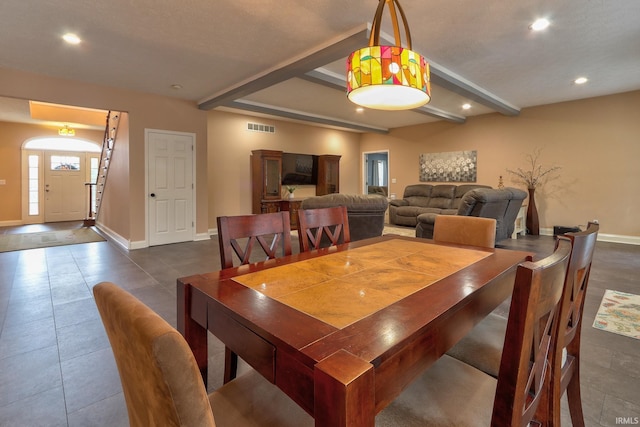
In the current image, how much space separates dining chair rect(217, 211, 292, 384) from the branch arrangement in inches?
247

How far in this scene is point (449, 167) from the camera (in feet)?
25.1

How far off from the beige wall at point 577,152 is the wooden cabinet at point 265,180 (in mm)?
4293

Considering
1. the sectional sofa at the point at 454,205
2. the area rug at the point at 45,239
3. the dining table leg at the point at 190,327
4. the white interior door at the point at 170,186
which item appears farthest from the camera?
the white interior door at the point at 170,186

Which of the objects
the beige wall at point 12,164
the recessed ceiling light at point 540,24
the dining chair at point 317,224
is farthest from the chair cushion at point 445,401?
the beige wall at point 12,164

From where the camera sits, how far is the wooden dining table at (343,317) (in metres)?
0.64

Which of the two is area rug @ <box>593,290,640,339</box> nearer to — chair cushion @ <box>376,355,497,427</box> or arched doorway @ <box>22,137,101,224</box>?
chair cushion @ <box>376,355,497,427</box>

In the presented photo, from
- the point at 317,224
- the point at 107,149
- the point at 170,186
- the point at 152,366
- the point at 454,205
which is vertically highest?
the point at 107,149

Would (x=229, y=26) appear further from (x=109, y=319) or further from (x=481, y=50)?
(x=109, y=319)

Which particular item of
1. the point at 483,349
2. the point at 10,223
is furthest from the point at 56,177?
the point at 483,349

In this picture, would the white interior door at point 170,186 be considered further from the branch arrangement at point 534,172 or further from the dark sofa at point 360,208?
the branch arrangement at point 534,172

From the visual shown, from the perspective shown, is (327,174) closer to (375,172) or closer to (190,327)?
(375,172)

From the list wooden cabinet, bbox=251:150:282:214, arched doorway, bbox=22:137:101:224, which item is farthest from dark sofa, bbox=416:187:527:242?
arched doorway, bbox=22:137:101:224

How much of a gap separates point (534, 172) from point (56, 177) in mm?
11306

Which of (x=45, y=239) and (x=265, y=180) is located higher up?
(x=265, y=180)
